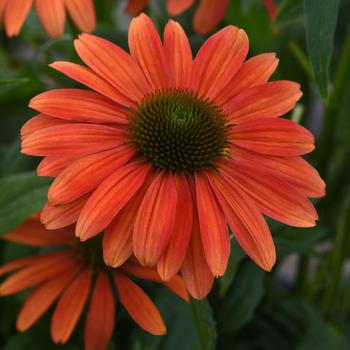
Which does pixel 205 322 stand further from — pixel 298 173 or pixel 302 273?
pixel 302 273

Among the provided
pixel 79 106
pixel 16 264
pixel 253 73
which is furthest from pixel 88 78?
pixel 16 264

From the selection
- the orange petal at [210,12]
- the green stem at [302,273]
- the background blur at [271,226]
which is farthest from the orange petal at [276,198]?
the green stem at [302,273]

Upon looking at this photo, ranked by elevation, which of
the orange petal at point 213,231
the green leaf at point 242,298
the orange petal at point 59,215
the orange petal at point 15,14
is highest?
the orange petal at point 15,14

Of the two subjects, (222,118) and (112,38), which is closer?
(222,118)

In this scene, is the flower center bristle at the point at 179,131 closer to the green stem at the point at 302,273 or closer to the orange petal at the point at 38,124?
the orange petal at the point at 38,124

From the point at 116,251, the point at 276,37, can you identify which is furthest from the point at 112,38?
the point at 116,251

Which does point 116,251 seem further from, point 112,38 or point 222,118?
point 112,38
